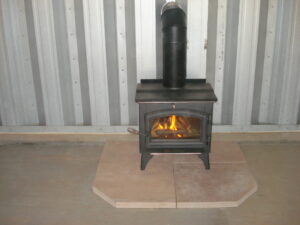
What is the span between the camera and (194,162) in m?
2.69

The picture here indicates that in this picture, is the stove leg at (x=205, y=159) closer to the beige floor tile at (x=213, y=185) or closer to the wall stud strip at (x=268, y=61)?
the beige floor tile at (x=213, y=185)

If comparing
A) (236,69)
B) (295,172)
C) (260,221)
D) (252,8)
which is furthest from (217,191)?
(252,8)

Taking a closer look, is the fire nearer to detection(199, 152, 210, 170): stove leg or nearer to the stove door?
the stove door

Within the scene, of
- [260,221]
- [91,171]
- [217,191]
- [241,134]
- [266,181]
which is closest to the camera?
[260,221]

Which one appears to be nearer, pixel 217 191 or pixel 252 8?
pixel 217 191

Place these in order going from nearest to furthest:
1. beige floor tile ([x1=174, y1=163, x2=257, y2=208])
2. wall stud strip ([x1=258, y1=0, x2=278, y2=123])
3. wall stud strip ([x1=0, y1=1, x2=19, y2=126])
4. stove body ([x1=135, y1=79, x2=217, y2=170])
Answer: beige floor tile ([x1=174, y1=163, x2=257, y2=208]) < stove body ([x1=135, y1=79, x2=217, y2=170]) < wall stud strip ([x1=258, y1=0, x2=278, y2=123]) < wall stud strip ([x1=0, y1=1, x2=19, y2=126])

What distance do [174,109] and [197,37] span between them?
31.1 inches

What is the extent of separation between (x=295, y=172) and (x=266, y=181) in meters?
0.30

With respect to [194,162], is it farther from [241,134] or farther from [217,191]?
[241,134]

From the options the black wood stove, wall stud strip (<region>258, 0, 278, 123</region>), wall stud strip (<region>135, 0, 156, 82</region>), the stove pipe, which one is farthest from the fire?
wall stud strip (<region>258, 0, 278, 123</region>)

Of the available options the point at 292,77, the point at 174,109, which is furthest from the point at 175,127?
the point at 292,77

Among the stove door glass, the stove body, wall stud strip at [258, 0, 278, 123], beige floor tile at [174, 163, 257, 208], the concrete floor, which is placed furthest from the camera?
wall stud strip at [258, 0, 278, 123]

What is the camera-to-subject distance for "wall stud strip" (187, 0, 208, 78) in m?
2.74

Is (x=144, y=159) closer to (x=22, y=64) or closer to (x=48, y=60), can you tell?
(x=48, y=60)
